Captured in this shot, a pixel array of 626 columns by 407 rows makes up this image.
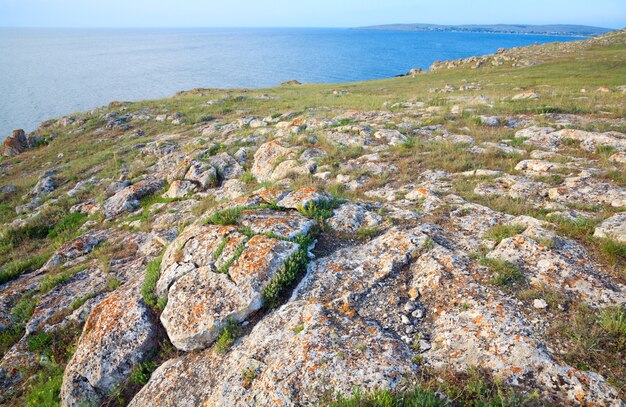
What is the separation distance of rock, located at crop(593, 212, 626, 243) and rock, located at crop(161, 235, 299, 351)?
269 inches

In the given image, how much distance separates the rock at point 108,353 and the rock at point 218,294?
1.96ft

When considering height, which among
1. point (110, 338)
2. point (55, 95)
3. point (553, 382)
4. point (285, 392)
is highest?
point (553, 382)

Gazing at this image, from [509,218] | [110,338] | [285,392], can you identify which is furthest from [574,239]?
[110,338]

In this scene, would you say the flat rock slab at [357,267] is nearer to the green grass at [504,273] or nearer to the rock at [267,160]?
the green grass at [504,273]

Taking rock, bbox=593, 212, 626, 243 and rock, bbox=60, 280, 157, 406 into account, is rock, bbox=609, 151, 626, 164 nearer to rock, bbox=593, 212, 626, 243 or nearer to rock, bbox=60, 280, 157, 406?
rock, bbox=593, 212, 626, 243

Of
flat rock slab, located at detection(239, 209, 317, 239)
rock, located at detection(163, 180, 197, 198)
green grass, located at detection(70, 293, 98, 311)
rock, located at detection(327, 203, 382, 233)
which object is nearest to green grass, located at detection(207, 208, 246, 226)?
flat rock slab, located at detection(239, 209, 317, 239)

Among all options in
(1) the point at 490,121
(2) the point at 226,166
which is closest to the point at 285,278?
(2) the point at 226,166

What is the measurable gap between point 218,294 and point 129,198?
43.7ft

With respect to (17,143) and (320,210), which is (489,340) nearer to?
(320,210)

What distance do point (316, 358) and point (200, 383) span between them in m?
2.34

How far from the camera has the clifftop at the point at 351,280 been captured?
16.1 ft

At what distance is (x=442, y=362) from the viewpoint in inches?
197

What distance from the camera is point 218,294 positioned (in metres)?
6.96

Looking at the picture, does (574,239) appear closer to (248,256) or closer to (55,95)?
(248,256)
